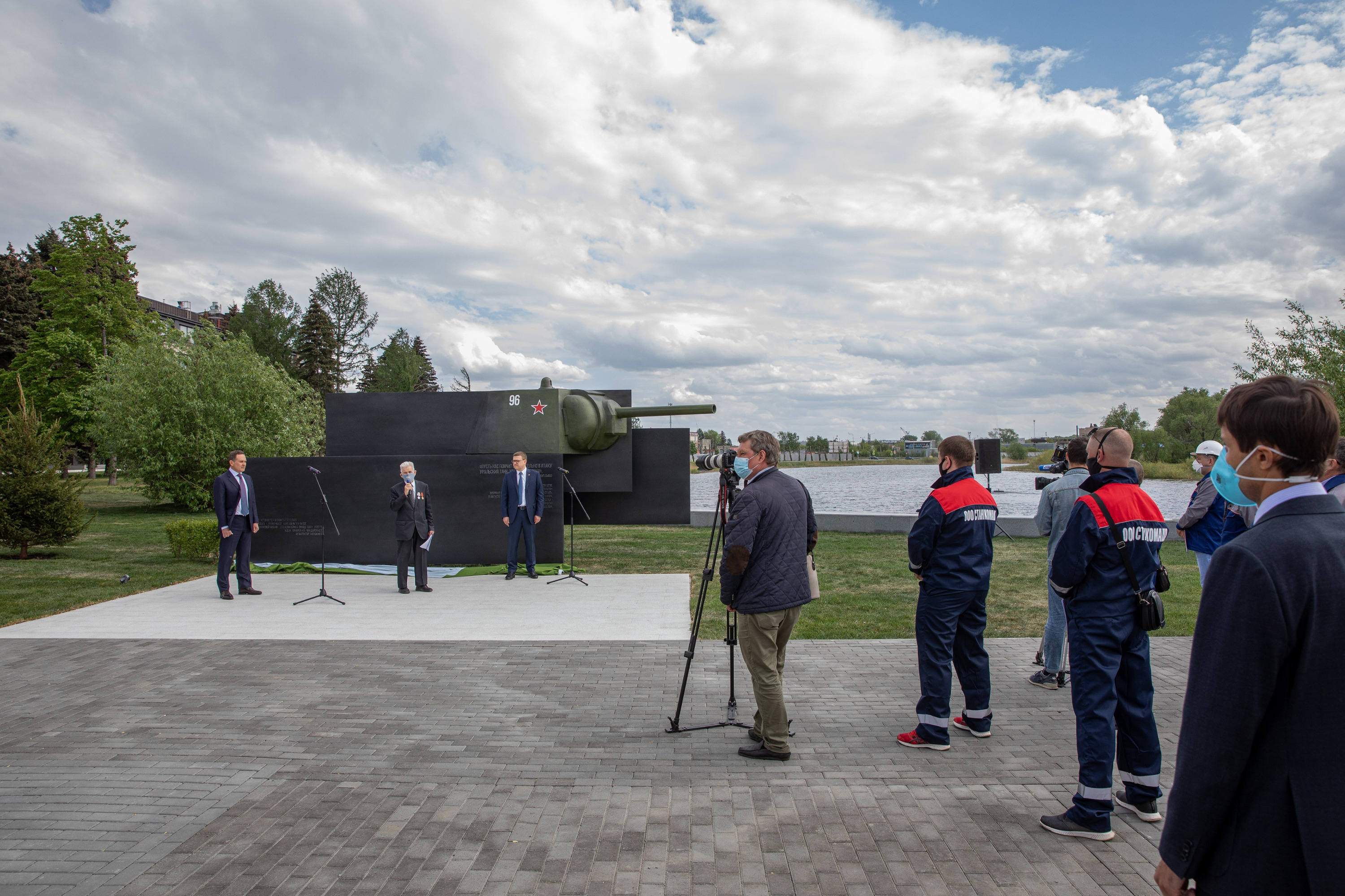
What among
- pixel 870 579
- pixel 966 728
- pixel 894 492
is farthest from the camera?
pixel 894 492

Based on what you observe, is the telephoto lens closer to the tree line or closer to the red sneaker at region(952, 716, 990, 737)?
the red sneaker at region(952, 716, 990, 737)

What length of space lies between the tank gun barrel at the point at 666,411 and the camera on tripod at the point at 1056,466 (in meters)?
7.56

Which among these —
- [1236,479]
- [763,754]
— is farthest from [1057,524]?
[1236,479]

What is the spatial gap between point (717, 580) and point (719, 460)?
565cm

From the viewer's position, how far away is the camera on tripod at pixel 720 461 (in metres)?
6.38

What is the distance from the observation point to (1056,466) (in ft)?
23.1

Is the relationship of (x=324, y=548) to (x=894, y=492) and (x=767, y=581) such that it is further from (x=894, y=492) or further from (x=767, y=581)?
(x=894, y=492)

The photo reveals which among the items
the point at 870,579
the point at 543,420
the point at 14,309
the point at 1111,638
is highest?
the point at 14,309

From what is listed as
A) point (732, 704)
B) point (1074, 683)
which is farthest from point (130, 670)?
point (1074, 683)

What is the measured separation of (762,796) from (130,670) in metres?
6.19

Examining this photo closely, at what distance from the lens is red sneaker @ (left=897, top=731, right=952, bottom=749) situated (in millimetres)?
4988

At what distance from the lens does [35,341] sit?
36688 millimetres

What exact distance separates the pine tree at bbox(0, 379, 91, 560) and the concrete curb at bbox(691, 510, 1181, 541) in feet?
44.0

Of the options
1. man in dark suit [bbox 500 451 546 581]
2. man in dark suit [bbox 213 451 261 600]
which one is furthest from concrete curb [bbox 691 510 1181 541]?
man in dark suit [bbox 213 451 261 600]
